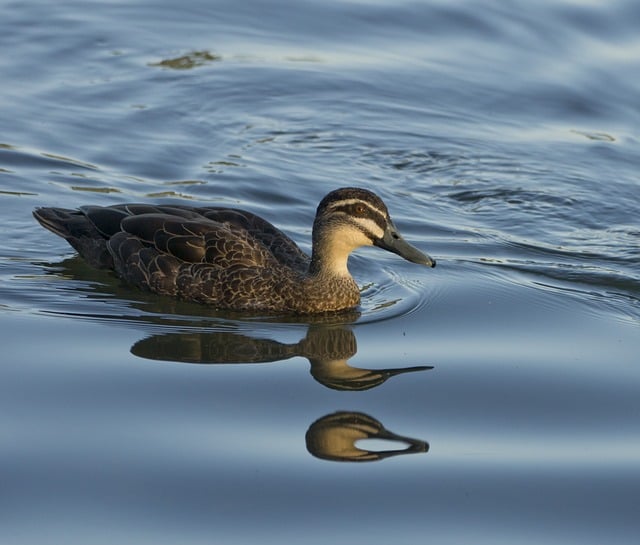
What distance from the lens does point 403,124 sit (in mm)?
17422

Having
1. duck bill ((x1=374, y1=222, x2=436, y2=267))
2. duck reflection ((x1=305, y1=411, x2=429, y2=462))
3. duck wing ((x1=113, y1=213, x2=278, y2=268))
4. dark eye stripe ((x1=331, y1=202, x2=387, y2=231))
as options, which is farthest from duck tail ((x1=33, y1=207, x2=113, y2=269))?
duck reflection ((x1=305, y1=411, x2=429, y2=462))

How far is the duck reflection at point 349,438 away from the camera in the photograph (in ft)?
28.1

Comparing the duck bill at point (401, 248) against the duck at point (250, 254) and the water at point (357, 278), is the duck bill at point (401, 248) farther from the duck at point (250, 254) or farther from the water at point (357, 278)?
the water at point (357, 278)

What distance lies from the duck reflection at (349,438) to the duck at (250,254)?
255cm

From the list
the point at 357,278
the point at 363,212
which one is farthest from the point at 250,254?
the point at 357,278

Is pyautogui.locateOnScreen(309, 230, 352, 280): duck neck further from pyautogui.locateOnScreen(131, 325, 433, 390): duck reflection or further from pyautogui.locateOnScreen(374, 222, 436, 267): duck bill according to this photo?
pyautogui.locateOnScreen(131, 325, 433, 390): duck reflection

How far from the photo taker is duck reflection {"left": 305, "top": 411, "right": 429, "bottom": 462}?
28.1ft

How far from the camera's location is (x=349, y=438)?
29.1 ft

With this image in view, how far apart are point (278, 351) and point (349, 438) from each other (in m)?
1.94

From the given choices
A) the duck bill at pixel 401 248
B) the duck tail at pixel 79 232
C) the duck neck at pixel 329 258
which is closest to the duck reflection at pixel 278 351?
the duck neck at pixel 329 258

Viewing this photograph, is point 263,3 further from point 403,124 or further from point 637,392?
point 637,392

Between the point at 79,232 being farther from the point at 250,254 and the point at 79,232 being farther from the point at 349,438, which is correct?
the point at 349,438

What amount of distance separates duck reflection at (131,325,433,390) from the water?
3cm

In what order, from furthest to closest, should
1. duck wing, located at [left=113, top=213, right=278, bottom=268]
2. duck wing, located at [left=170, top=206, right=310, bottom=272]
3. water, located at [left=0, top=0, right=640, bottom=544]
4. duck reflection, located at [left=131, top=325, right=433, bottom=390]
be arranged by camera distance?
1. duck wing, located at [left=170, top=206, right=310, bottom=272]
2. duck wing, located at [left=113, top=213, right=278, bottom=268]
3. duck reflection, located at [left=131, top=325, right=433, bottom=390]
4. water, located at [left=0, top=0, right=640, bottom=544]
